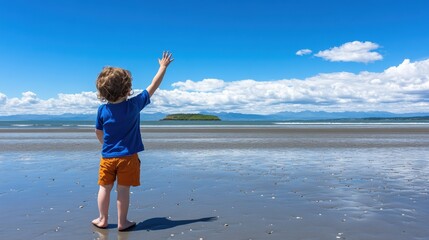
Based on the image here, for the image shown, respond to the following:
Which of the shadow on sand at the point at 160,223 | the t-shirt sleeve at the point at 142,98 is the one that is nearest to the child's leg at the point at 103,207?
the shadow on sand at the point at 160,223

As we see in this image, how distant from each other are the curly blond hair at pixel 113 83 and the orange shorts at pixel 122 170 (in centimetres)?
103

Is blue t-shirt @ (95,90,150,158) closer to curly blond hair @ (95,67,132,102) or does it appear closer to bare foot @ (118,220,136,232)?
curly blond hair @ (95,67,132,102)

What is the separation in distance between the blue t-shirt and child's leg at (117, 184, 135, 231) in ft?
2.05

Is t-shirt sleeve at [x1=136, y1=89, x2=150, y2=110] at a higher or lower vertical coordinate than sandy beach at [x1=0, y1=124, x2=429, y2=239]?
higher

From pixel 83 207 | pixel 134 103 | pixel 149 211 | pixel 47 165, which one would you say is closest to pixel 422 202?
pixel 149 211

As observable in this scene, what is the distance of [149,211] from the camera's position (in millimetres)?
7738

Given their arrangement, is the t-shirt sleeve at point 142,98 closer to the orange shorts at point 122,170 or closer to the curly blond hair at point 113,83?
the curly blond hair at point 113,83

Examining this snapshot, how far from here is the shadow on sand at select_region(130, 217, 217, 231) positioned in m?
6.54

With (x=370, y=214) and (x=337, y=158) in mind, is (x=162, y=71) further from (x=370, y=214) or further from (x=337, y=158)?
(x=337, y=158)

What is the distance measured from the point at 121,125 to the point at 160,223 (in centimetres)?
190

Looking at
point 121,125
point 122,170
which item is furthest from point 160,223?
point 121,125

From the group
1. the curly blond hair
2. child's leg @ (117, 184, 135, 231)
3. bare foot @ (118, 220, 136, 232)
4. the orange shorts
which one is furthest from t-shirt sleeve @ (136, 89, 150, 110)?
bare foot @ (118, 220, 136, 232)

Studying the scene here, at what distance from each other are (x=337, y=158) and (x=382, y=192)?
8206 millimetres

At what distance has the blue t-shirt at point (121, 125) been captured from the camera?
635cm
